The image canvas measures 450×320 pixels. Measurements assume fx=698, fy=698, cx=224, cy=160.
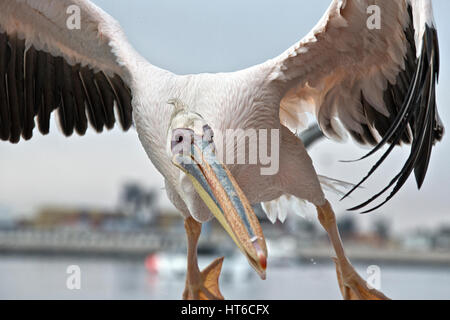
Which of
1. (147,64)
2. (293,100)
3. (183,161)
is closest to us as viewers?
(183,161)

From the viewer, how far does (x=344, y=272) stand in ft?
11.8

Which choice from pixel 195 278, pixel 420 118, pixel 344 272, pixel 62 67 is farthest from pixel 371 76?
pixel 62 67

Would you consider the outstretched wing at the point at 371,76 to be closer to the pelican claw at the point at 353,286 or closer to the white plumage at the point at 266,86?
the white plumage at the point at 266,86

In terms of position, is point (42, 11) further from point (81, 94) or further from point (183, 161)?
point (183, 161)

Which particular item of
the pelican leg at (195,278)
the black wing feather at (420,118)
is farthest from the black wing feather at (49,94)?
the black wing feather at (420,118)

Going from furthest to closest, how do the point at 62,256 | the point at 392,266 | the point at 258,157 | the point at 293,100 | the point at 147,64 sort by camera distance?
the point at 62,256, the point at 392,266, the point at 293,100, the point at 147,64, the point at 258,157

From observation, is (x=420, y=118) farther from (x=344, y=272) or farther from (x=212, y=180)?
(x=344, y=272)

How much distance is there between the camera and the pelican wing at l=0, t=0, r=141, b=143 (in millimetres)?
3430

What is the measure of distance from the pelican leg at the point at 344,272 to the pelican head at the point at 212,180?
1158 mm

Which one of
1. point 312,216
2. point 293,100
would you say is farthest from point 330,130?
point 312,216

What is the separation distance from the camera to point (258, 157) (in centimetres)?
305

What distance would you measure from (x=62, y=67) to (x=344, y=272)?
6.26ft

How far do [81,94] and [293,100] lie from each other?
1.23 meters

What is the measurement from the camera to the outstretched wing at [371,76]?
2.68m
